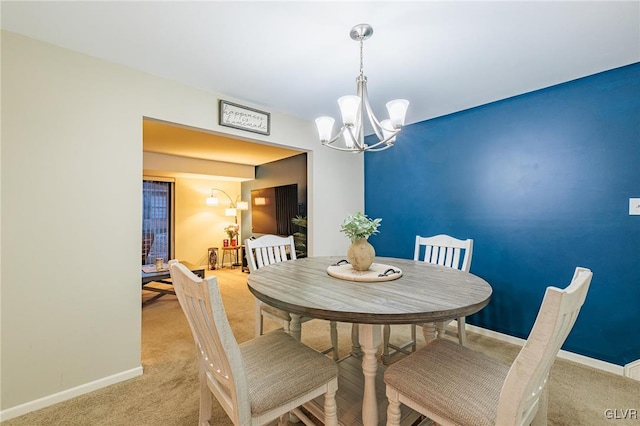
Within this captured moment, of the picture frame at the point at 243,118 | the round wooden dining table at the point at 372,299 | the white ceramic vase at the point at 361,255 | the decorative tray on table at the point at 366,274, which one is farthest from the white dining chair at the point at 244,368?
the picture frame at the point at 243,118

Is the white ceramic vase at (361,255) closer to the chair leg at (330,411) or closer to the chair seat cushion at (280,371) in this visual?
the chair seat cushion at (280,371)

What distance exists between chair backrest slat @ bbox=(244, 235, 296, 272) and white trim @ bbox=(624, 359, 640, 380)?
2.74 m

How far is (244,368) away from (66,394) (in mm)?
1699

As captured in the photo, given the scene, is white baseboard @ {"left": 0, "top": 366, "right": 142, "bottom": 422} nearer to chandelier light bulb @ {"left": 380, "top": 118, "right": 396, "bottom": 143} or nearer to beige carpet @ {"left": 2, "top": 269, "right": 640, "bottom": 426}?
beige carpet @ {"left": 2, "top": 269, "right": 640, "bottom": 426}

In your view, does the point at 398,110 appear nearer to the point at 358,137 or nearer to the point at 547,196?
the point at 358,137

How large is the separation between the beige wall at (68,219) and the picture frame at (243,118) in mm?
437

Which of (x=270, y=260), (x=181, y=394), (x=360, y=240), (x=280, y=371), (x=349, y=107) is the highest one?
(x=349, y=107)

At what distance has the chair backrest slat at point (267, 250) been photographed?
2.32 meters

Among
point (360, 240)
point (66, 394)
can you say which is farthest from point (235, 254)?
point (360, 240)

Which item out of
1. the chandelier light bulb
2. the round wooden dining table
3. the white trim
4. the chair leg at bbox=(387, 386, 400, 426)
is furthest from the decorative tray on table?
the white trim

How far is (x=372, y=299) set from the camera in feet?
4.10

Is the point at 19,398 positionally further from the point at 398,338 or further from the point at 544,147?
the point at 544,147

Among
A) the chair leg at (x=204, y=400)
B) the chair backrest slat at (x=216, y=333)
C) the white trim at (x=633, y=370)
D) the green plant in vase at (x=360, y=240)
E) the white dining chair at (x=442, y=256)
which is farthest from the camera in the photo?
the white dining chair at (x=442, y=256)

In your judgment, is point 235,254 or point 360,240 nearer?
point 360,240
